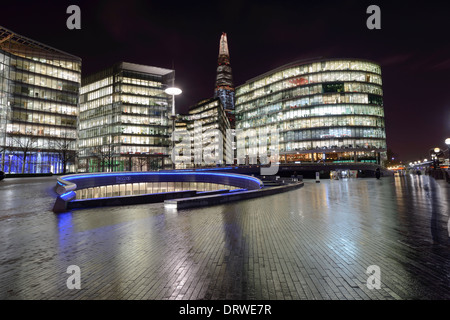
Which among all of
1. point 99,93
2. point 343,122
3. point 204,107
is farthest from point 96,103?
point 343,122

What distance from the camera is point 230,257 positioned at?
199 inches

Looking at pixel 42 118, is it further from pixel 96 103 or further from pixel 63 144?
pixel 96 103

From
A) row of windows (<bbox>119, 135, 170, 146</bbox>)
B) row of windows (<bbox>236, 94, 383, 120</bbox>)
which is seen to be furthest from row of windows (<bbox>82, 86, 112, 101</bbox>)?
row of windows (<bbox>236, 94, 383, 120</bbox>)

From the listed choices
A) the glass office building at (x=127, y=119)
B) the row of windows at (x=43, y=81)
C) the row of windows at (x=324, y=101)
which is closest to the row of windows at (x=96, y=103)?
the glass office building at (x=127, y=119)

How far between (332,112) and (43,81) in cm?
8704

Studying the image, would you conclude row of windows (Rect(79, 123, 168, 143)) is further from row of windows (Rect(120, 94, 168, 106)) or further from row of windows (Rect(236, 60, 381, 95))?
row of windows (Rect(236, 60, 381, 95))

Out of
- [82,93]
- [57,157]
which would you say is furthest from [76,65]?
[57,157]

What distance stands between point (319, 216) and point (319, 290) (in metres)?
6.28

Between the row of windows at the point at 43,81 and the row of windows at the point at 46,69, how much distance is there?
1.40 meters

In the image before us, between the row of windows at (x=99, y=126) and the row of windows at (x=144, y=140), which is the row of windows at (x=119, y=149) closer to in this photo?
the row of windows at (x=144, y=140)

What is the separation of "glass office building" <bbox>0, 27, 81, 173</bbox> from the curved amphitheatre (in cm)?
2322

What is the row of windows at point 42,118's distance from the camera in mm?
55338

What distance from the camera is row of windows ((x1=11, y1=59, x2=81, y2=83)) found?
56.5m

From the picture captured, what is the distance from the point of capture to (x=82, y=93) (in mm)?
85062
